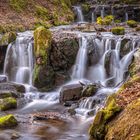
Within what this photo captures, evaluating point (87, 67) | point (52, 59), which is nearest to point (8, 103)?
point (52, 59)

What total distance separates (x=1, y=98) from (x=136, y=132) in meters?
8.89

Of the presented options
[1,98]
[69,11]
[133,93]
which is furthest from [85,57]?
[69,11]

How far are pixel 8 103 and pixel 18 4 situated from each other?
621 inches

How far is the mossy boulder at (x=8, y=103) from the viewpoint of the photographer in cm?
1414

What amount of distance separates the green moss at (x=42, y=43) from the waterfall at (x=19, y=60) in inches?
46.0

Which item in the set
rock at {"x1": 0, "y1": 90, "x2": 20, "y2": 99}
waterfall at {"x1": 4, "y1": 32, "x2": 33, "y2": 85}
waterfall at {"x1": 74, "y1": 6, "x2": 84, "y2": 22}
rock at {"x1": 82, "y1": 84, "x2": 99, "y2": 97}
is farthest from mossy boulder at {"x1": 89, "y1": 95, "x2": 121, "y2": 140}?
waterfall at {"x1": 74, "y1": 6, "x2": 84, "y2": 22}

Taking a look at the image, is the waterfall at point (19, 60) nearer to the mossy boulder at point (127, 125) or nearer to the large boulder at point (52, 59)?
the large boulder at point (52, 59)

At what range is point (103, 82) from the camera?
699 inches

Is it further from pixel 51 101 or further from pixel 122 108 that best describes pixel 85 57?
pixel 122 108

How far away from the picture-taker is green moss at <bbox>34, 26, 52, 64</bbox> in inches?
708

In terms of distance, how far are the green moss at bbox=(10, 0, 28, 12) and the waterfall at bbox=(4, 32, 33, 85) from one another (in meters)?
8.34

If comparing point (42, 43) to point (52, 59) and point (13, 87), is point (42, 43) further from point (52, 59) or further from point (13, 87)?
point (13, 87)

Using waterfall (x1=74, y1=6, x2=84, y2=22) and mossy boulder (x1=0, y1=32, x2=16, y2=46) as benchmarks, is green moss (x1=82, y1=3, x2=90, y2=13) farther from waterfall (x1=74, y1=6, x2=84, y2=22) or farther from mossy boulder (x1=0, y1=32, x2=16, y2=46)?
mossy boulder (x1=0, y1=32, x2=16, y2=46)

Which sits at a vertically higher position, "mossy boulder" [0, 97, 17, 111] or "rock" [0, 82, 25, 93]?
"rock" [0, 82, 25, 93]
